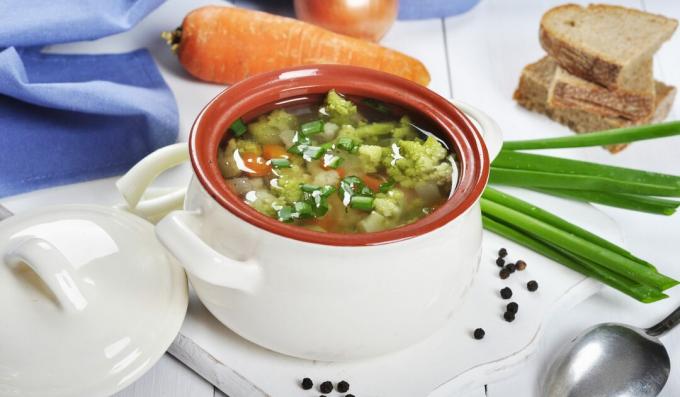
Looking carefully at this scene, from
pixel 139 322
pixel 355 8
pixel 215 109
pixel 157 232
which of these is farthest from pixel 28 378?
pixel 355 8

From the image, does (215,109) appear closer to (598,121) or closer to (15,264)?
(15,264)

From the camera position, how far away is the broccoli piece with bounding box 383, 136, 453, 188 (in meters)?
1.78

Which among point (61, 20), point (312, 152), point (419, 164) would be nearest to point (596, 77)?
point (419, 164)

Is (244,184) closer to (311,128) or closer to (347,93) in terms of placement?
(311,128)

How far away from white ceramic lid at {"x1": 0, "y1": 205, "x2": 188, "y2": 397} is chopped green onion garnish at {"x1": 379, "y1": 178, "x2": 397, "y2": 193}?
0.47 metres

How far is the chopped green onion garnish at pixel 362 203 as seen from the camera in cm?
170

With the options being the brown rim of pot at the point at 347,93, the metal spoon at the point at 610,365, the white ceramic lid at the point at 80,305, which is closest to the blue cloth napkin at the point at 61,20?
the white ceramic lid at the point at 80,305

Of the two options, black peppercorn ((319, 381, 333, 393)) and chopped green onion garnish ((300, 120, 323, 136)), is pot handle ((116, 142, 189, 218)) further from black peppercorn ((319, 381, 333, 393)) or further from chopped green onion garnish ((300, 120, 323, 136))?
black peppercorn ((319, 381, 333, 393))

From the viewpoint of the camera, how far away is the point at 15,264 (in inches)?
66.9

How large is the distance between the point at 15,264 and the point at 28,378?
230 millimetres

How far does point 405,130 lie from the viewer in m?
1.90

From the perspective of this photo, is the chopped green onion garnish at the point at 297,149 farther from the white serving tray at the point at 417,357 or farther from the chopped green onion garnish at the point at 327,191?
the white serving tray at the point at 417,357

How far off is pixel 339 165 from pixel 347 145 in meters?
0.05

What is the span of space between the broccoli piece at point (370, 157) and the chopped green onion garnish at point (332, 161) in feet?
0.15
